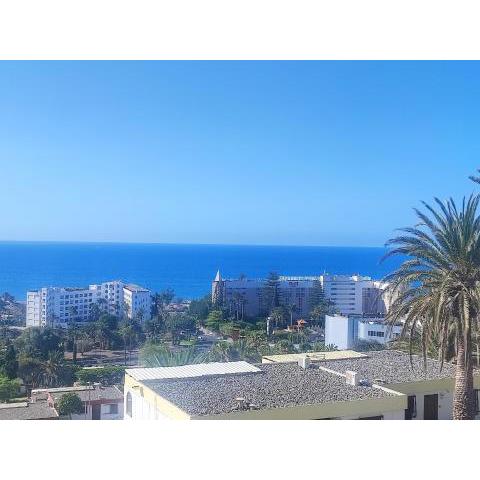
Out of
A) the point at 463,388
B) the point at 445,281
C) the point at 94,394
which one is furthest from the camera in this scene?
the point at 94,394

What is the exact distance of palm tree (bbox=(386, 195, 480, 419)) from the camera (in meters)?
5.69

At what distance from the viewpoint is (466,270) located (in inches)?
229

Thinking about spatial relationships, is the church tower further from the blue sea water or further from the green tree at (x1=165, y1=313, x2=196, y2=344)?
the blue sea water

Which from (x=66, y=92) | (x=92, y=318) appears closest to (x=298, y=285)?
(x=92, y=318)

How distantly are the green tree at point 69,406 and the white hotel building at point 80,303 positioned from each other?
18440 millimetres

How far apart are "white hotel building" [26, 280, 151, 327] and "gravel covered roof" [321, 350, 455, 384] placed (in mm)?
24572

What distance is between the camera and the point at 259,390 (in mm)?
6453

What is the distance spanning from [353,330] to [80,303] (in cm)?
1580

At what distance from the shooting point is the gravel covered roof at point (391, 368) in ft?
24.1

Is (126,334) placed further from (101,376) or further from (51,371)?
(101,376)

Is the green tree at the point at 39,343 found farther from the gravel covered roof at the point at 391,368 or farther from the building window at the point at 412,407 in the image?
the building window at the point at 412,407

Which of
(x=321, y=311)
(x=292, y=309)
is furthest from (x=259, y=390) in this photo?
(x=292, y=309)
